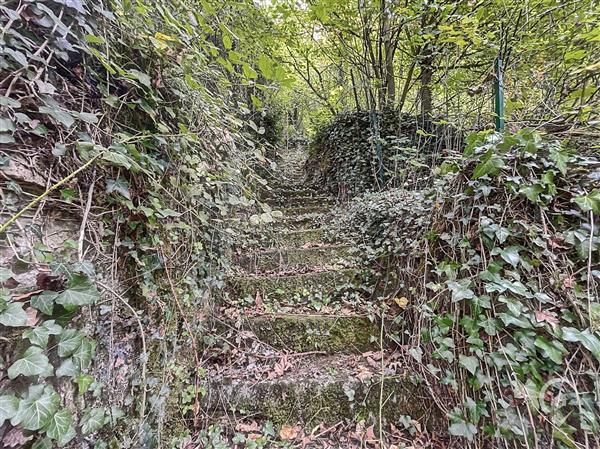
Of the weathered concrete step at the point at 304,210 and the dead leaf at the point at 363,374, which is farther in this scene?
the weathered concrete step at the point at 304,210

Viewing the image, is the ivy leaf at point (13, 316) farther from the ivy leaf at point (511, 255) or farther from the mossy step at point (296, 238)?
the mossy step at point (296, 238)

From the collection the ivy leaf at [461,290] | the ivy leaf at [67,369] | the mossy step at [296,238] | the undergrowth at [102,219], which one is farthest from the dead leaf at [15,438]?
the mossy step at [296,238]

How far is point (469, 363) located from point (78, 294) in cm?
158

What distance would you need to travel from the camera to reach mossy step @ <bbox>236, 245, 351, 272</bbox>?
2.44 m

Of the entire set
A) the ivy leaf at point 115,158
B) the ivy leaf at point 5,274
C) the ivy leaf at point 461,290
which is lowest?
the ivy leaf at point 461,290

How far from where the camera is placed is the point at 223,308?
79.1 inches

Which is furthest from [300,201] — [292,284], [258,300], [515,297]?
[515,297]

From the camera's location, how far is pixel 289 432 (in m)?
1.43

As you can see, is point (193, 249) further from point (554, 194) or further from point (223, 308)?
point (554, 194)

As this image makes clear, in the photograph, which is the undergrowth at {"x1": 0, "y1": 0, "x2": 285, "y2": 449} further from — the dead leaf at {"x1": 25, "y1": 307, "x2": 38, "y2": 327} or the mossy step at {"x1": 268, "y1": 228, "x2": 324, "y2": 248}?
the mossy step at {"x1": 268, "y1": 228, "x2": 324, "y2": 248}

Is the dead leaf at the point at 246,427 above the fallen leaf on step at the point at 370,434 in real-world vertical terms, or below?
above

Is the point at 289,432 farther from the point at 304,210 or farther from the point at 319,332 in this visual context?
the point at 304,210

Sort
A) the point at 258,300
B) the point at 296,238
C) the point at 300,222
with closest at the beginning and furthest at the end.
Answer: the point at 258,300 → the point at 296,238 → the point at 300,222

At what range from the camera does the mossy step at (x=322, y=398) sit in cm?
144
